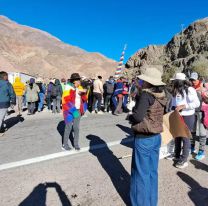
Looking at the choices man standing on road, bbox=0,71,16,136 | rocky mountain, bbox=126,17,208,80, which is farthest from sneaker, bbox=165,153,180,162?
rocky mountain, bbox=126,17,208,80

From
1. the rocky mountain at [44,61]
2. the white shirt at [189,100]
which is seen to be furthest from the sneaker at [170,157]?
the rocky mountain at [44,61]

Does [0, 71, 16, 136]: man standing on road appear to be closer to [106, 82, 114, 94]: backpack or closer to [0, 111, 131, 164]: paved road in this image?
[0, 111, 131, 164]: paved road

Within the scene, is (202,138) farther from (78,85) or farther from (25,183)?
(25,183)

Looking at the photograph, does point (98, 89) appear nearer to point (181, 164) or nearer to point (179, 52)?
point (181, 164)

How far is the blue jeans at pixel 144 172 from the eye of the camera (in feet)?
12.5

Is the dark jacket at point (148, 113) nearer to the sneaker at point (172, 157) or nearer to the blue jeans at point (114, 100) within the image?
the sneaker at point (172, 157)

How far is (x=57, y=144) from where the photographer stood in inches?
292

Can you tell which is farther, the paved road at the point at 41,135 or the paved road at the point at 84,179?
the paved road at the point at 41,135

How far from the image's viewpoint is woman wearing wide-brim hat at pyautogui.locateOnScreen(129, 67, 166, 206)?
3680 mm

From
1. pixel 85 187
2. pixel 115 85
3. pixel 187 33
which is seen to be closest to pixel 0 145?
pixel 85 187

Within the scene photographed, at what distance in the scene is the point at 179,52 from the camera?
52500 mm

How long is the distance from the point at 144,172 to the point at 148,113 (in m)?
0.80

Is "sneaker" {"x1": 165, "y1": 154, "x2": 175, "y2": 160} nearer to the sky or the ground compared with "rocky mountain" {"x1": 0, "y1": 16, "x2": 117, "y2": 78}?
nearer to the ground

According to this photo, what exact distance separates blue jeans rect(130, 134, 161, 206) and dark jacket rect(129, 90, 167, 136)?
15 centimetres
